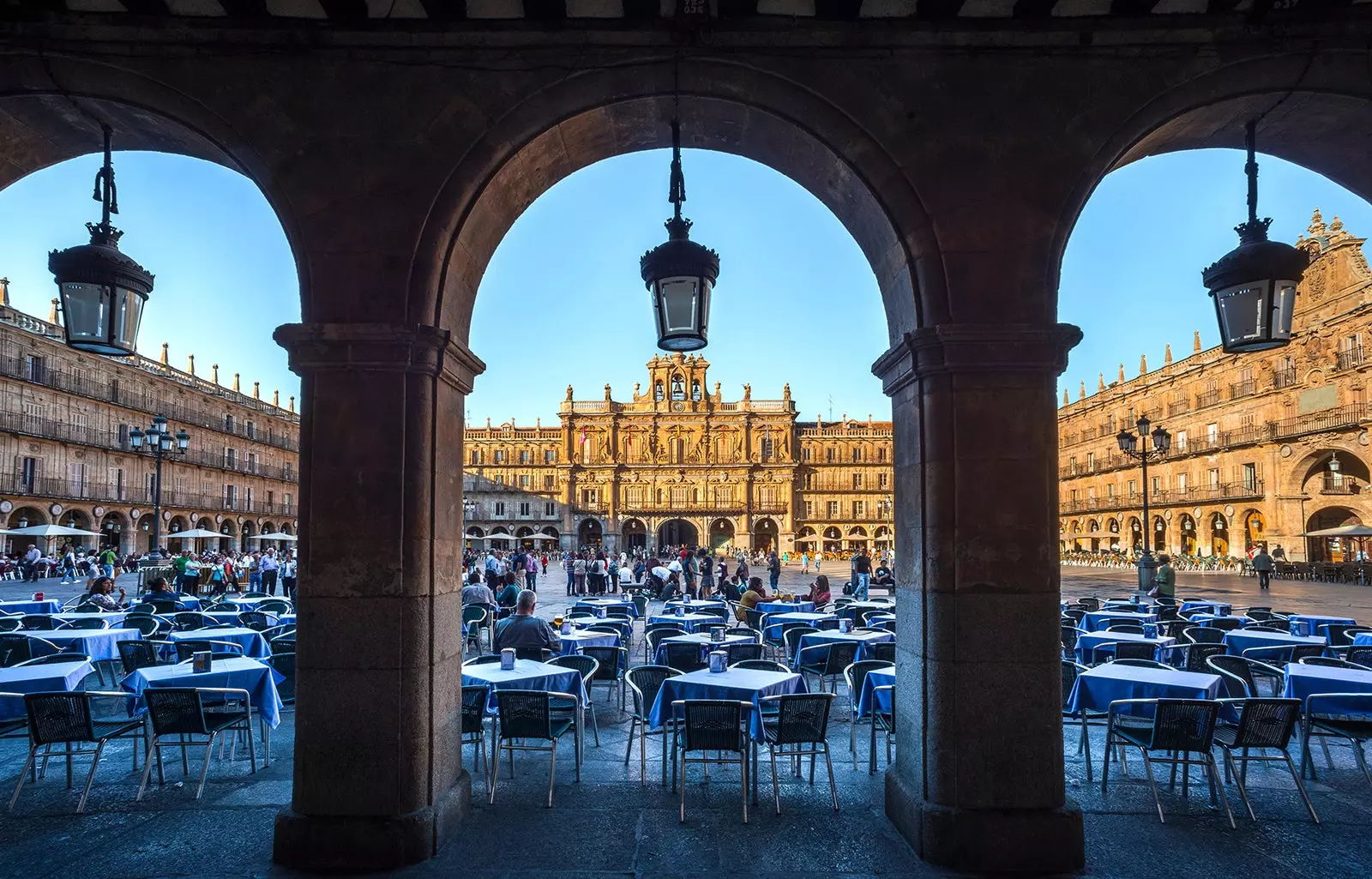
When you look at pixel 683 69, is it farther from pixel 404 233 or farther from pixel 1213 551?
pixel 1213 551

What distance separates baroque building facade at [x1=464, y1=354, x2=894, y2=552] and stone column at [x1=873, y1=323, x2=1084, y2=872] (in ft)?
182

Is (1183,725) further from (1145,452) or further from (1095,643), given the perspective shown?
(1145,452)

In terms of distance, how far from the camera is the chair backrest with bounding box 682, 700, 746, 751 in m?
4.64

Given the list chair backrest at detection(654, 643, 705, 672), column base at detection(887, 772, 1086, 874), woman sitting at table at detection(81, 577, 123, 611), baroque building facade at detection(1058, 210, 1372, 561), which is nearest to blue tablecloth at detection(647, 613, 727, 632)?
chair backrest at detection(654, 643, 705, 672)

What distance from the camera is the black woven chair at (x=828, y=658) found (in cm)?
703

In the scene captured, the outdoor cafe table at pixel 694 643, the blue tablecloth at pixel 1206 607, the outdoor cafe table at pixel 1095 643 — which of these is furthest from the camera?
the blue tablecloth at pixel 1206 607

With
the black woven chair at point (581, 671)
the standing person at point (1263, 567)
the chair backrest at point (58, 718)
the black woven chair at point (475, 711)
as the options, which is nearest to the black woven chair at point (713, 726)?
the black woven chair at point (581, 671)

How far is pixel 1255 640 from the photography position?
7477 millimetres

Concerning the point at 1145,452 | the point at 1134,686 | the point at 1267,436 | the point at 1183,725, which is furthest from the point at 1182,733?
the point at 1267,436

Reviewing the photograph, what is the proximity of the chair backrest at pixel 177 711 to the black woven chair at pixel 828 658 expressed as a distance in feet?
14.3

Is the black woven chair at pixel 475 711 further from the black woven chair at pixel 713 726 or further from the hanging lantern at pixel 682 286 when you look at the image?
the hanging lantern at pixel 682 286

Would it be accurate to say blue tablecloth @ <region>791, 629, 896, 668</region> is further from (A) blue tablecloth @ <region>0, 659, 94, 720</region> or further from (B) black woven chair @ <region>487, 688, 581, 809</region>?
(A) blue tablecloth @ <region>0, 659, 94, 720</region>

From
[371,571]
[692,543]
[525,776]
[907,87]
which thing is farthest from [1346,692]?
[692,543]

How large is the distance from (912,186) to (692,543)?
59346 millimetres
